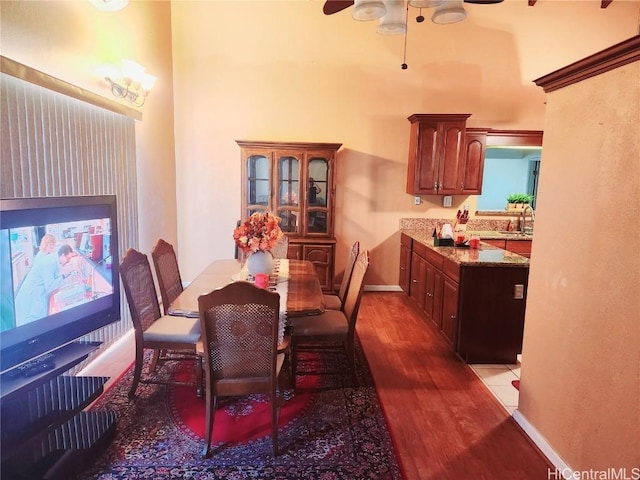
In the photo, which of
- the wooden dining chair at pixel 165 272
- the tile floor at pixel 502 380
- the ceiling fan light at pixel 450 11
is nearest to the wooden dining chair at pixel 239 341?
the wooden dining chair at pixel 165 272

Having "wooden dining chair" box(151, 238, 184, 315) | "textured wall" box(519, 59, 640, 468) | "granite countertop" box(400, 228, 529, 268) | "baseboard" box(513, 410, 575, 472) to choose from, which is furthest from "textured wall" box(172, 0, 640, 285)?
"baseboard" box(513, 410, 575, 472)

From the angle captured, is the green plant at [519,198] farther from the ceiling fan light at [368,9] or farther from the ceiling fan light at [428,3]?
the ceiling fan light at [368,9]

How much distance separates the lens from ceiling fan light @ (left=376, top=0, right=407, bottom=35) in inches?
111

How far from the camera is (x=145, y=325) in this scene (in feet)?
9.14

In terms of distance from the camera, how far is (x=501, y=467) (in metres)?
2.08

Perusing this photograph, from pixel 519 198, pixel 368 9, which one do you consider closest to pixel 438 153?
pixel 519 198

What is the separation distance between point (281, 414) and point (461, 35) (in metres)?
4.80

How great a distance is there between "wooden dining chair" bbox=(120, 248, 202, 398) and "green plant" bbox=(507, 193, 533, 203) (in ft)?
14.0

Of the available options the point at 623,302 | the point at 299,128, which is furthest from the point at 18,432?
the point at 299,128

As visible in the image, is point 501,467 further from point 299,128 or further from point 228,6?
point 228,6

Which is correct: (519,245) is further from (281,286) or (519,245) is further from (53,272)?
(53,272)

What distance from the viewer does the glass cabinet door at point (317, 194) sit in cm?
480

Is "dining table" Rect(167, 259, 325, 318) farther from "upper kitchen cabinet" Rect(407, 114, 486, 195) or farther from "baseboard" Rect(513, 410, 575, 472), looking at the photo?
"upper kitchen cabinet" Rect(407, 114, 486, 195)

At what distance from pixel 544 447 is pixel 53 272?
8.86 feet
